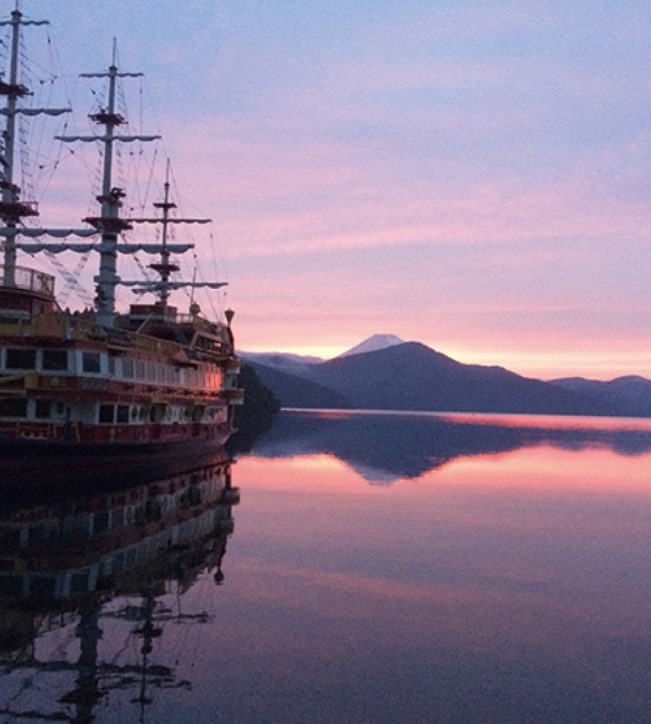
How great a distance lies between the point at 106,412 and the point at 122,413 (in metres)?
1.77

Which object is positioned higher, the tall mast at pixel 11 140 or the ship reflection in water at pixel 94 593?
the tall mast at pixel 11 140

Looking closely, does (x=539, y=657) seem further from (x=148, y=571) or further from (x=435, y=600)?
(x=148, y=571)

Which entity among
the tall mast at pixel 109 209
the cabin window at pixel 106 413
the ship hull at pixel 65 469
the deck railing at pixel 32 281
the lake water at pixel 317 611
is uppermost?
the tall mast at pixel 109 209

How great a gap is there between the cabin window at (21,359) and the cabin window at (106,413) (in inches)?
154

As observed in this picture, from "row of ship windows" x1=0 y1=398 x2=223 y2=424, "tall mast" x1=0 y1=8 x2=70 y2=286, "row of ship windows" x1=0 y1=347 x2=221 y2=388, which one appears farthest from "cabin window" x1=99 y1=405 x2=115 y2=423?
"tall mast" x1=0 y1=8 x2=70 y2=286

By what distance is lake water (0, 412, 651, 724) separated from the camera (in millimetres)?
13766

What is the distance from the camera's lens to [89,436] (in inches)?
1623

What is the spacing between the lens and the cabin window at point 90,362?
41500 mm

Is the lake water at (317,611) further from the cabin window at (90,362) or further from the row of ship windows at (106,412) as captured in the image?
the cabin window at (90,362)

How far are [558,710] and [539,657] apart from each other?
9.41 ft

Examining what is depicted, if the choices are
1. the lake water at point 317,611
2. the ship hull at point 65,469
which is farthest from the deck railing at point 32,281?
the lake water at point 317,611

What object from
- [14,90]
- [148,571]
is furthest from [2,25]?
[148,571]

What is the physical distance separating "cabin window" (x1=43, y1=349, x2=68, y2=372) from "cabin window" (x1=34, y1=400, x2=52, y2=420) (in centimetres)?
160

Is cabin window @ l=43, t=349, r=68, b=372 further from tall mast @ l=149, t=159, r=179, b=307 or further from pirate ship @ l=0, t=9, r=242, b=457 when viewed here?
tall mast @ l=149, t=159, r=179, b=307
